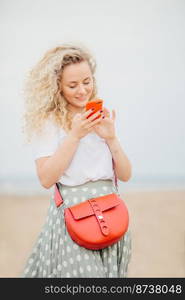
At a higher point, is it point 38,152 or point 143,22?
point 143,22

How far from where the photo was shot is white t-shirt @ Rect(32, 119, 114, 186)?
1591 millimetres

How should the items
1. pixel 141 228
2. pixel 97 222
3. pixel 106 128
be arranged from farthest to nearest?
pixel 141 228
pixel 106 128
pixel 97 222

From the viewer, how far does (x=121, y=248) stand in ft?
5.24

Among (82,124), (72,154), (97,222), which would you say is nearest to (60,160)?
(72,154)

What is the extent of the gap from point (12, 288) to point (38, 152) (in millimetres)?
597

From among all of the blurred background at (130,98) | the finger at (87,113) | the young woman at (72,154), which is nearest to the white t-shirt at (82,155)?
the young woman at (72,154)

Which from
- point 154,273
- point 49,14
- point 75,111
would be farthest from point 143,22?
point 154,273

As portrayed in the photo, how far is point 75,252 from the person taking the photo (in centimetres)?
153

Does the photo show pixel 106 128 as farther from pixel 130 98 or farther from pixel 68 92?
pixel 130 98

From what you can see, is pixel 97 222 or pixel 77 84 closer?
pixel 97 222

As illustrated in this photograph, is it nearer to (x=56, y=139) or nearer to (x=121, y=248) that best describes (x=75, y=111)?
(x=56, y=139)

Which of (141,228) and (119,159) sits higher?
(119,159)

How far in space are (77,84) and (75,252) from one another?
61 cm

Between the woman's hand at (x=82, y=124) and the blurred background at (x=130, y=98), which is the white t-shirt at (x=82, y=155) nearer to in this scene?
the woman's hand at (x=82, y=124)
